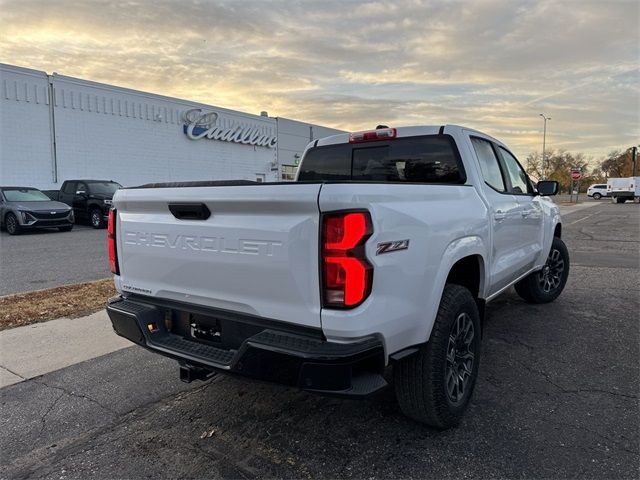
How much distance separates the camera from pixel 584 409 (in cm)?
333

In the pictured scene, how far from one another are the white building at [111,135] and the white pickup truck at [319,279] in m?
19.2

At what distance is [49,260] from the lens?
977cm

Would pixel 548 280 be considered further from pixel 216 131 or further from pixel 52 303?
pixel 216 131

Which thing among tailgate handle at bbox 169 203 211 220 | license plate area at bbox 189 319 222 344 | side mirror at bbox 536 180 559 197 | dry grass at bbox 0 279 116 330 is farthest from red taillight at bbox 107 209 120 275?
side mirror at bbox 536 180 559 197

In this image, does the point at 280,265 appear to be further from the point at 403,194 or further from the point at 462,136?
the point at 462,136

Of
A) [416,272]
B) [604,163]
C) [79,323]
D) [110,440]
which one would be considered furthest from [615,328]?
[604,163]

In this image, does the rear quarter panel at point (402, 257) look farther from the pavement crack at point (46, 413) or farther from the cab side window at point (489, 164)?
the pavement crack at point (46, 413)

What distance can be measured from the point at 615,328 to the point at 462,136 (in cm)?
292

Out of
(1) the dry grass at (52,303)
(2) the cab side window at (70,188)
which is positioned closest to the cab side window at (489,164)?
(1) the dry grass at (52,303)

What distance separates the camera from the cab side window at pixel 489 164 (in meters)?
4.15

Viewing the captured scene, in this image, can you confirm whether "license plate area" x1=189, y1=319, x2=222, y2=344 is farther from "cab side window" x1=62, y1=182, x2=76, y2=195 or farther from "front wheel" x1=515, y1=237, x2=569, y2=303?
"cab side window" x1=62, y1=182, x2=76, y2=195

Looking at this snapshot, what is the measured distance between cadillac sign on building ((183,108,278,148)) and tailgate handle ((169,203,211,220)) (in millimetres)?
24292

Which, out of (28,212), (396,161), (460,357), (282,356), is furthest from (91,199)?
(282,356)

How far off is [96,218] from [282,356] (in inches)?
642
